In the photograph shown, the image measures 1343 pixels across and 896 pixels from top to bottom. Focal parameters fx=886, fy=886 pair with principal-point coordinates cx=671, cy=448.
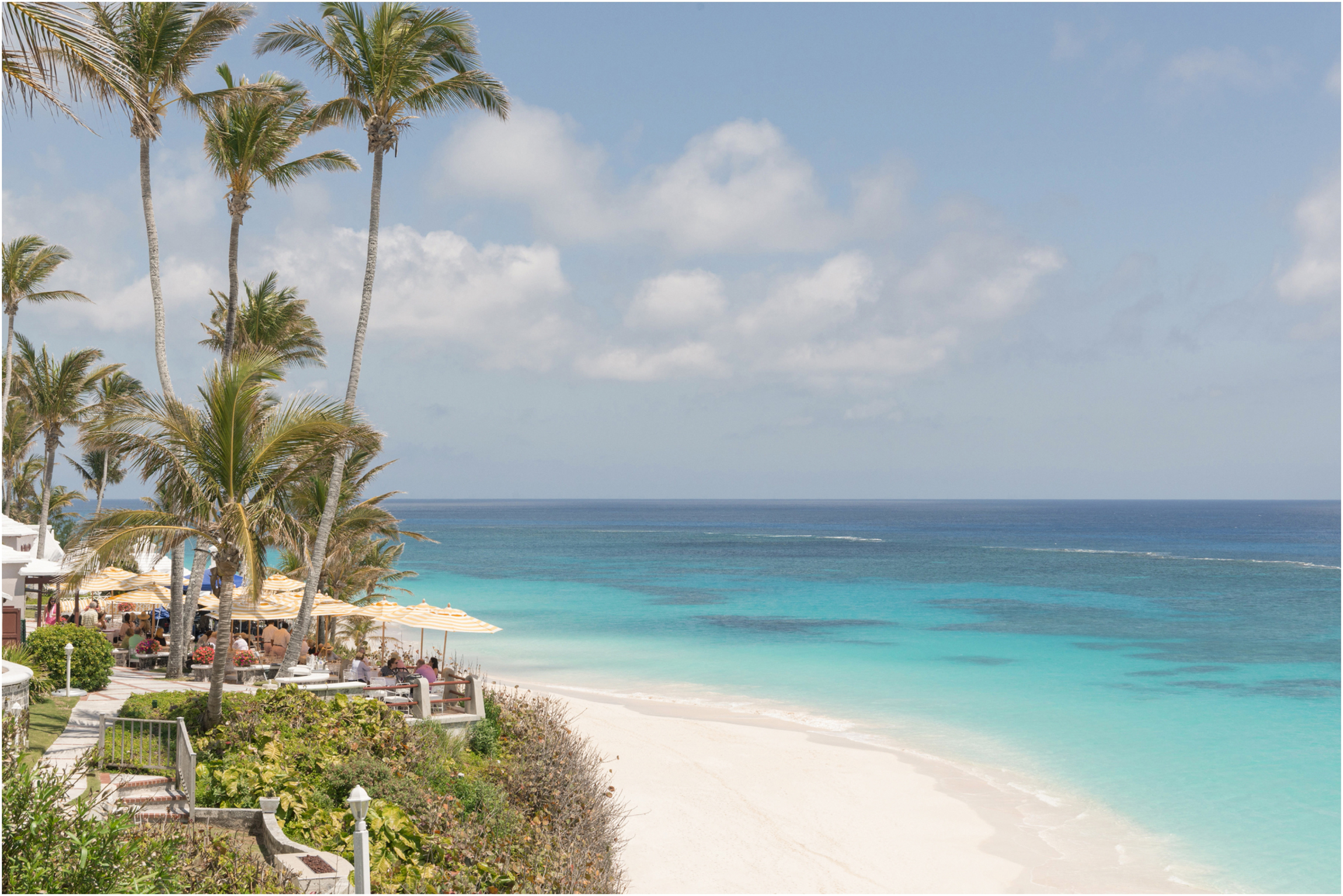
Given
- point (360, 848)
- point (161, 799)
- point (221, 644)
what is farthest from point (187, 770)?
point (360, 848)

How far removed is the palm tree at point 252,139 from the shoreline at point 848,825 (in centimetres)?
1357

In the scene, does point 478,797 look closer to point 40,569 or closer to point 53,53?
point 53,53

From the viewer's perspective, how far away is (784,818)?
15922 mm

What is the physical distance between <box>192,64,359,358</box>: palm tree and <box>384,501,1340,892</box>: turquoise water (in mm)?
17476

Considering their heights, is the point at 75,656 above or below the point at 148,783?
above

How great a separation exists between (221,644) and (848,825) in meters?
10.9

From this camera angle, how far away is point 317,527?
828 inches

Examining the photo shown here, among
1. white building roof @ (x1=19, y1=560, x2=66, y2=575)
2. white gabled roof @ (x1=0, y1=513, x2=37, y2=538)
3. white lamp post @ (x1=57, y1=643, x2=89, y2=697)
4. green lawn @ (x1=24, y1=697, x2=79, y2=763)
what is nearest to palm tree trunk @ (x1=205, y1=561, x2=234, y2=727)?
green lawn @ (x1=24, y1=697, x2=79, y2=763)

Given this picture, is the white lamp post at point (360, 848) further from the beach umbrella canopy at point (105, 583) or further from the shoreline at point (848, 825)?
the beach umbrella canopy at point (105, 583)

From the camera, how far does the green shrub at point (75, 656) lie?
16359 mm

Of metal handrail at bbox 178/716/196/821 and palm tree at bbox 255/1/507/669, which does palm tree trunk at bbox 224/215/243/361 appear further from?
metal handrail at bbox 178/716/196/821

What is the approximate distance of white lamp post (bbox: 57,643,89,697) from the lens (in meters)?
15.2

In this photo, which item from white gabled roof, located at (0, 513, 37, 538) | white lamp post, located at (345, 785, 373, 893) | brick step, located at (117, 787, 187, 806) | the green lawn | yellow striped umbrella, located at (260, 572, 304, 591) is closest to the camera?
white lamp post, located at (345, 785, 373, 893)

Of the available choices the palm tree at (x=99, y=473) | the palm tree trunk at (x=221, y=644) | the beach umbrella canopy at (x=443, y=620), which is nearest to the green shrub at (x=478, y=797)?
the palm tree trunk at (x=221, y=644)
